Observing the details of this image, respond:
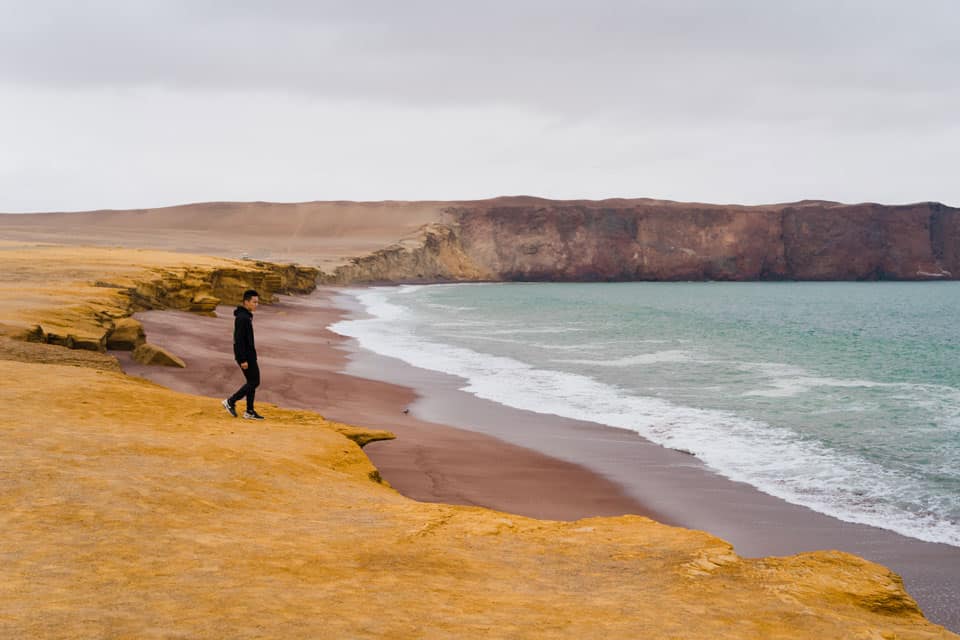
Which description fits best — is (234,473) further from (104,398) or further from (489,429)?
(489,429)

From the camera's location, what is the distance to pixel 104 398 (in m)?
10.4

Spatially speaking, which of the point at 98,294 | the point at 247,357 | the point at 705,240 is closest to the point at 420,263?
the point at 705,240

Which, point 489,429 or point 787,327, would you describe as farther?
point 787,327

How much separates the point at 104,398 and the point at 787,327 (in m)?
39.3

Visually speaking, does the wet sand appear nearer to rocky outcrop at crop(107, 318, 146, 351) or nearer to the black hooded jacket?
rocky outcrop at crop(107, 318, 146, 351)

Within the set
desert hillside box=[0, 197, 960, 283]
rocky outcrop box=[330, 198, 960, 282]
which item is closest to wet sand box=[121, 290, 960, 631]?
desert hillside box=[0, 197, 960, 283]

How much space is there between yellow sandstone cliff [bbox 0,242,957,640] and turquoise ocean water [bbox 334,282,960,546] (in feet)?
15.5

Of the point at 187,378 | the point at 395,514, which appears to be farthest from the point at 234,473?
the point at 187,378

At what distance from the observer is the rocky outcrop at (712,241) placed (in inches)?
5433

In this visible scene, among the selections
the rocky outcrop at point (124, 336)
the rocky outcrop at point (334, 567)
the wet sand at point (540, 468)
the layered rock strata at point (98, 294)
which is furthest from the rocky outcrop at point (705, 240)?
the rocky outcrop at point (334, 567)

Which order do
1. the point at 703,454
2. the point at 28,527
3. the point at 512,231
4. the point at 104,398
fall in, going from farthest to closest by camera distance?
the point at 512,231
the point at 703,454
the point at 104,398
the point at 28,527

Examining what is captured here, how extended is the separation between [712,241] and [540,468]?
442 ft

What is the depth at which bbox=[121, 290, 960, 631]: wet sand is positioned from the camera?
29.3ft

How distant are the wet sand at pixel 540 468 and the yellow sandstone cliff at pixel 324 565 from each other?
7.12 ft
